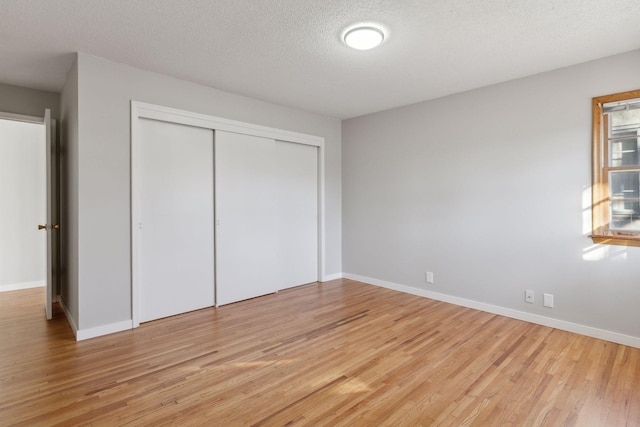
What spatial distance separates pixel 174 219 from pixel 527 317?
12.7 feet

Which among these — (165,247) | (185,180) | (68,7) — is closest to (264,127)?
(185,180)

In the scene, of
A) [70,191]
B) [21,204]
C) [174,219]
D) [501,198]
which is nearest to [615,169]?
[501,198]

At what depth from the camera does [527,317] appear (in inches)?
134

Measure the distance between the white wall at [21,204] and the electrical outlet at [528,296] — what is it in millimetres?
6494

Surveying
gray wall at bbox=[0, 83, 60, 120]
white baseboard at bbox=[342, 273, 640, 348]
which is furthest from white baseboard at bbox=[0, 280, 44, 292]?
white baseboard at bbox=[342, 273, 640, 348]

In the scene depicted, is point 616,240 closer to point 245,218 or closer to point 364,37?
point 364,37

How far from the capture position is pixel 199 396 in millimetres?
2057

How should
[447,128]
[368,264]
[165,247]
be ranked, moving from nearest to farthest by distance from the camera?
[165,247] < [447,128] < [368,264]

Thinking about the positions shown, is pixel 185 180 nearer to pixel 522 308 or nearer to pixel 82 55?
pixel 82 55

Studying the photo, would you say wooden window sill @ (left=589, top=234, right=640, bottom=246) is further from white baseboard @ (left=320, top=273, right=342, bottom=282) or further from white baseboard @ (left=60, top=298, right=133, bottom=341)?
white baseboard @ (left=60, top=298, right=133, bottom=341)

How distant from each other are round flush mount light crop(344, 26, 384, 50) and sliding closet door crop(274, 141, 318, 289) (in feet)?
7.05

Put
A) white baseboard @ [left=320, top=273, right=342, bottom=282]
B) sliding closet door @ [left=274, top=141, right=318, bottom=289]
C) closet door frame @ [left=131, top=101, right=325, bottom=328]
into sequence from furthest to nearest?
1. white baseboard @ [left=320, top=273, right=342, bottom=282]
2. sliding closet door @ [left=274, top=141, right=318, bottom=289]
3. closet door frame @ [left=131, top=101, right=325, bottom=328]

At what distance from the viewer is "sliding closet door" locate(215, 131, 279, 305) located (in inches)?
151

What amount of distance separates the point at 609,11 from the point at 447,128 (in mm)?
1870
